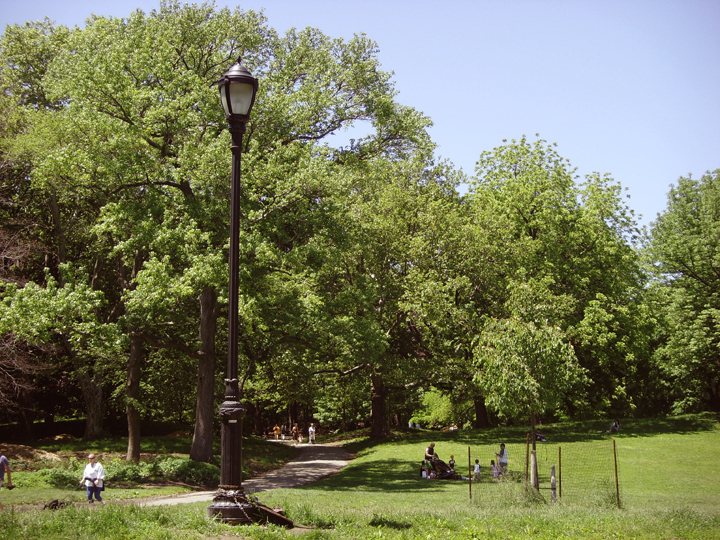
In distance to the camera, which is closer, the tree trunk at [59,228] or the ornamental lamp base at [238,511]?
the ornamental lamp base at [238,511]

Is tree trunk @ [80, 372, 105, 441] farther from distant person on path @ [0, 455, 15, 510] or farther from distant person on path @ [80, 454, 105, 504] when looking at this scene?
distant person on path @ [80, 454, 105, 504]

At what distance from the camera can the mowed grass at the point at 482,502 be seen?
7.81 meters

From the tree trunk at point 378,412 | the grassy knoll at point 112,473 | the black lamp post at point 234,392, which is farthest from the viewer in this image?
the tree trunk at point 378,412

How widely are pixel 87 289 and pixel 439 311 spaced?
16.7m

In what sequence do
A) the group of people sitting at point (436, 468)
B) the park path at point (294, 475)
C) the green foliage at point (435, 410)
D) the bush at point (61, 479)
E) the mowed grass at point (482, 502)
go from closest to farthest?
the mowed grass at point (482, 502) < the park path at point (294, 475) < the bush at point (61, 479) < the group of people sitting at point (436, 468) < the green foliage at point (435, 410)

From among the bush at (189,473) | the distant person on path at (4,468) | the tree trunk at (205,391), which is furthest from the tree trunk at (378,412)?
the distant person on path at (4,468)

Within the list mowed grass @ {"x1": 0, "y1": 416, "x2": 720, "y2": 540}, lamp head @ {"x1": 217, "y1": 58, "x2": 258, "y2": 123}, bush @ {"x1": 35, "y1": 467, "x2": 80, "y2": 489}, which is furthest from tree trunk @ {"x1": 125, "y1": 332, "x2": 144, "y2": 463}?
lamp head @ {"x1": 217, "y1": 58, "x2": 258, "y2": 123}

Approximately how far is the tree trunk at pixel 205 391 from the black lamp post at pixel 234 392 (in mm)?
13877

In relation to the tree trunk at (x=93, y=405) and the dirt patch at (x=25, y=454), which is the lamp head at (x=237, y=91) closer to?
the dirt patch at (x=25, y=454)

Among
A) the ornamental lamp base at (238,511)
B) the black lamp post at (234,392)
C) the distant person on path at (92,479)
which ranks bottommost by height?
the distant person on path at (92,479)

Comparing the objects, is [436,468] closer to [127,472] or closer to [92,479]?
[127,472]

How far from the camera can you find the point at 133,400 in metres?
22.2

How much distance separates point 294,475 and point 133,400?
22.1 feet

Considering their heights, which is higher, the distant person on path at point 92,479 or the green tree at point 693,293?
the green tree at point 693,293
